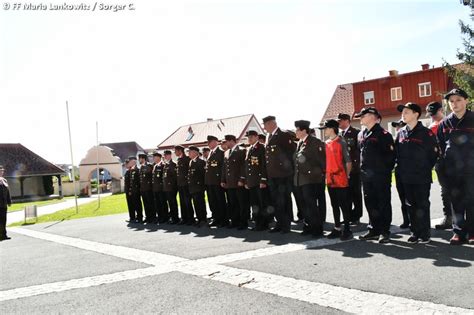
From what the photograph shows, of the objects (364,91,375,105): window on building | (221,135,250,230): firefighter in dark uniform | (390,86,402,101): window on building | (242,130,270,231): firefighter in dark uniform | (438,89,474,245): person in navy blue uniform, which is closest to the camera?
(438,89,474,245): person in navy blue uniform

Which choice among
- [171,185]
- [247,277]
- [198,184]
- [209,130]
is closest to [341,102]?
[209,130]

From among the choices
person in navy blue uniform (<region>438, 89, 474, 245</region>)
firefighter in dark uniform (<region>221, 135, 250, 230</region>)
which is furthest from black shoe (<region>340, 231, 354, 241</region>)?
firefighter in dark uniform (<region>221, 135, 250, 230</region>)

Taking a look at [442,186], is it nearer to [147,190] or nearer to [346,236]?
[346,236]

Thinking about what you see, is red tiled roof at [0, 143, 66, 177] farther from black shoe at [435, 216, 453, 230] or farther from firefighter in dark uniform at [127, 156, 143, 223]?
black shoe at [435, 216, 453, 230]

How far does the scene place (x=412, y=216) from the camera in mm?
6691

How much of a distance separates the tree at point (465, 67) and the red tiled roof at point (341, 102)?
1510cm

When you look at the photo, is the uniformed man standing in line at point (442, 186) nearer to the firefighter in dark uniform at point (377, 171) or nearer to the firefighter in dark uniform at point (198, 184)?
the firefighter in dark uniform at point (377, 171)

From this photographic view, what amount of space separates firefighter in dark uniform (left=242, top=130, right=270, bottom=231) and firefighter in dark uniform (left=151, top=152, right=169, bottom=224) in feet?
11.6

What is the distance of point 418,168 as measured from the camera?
258 inches

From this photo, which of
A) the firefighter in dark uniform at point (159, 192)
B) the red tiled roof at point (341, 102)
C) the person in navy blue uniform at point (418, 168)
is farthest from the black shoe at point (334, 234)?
the red tiled roof at point (341, 102)

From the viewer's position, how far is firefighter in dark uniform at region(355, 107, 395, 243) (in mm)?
6961

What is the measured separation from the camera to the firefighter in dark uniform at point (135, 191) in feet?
42.8

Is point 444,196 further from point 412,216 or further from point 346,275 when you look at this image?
point 346,275

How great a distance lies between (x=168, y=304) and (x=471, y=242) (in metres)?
4.23
